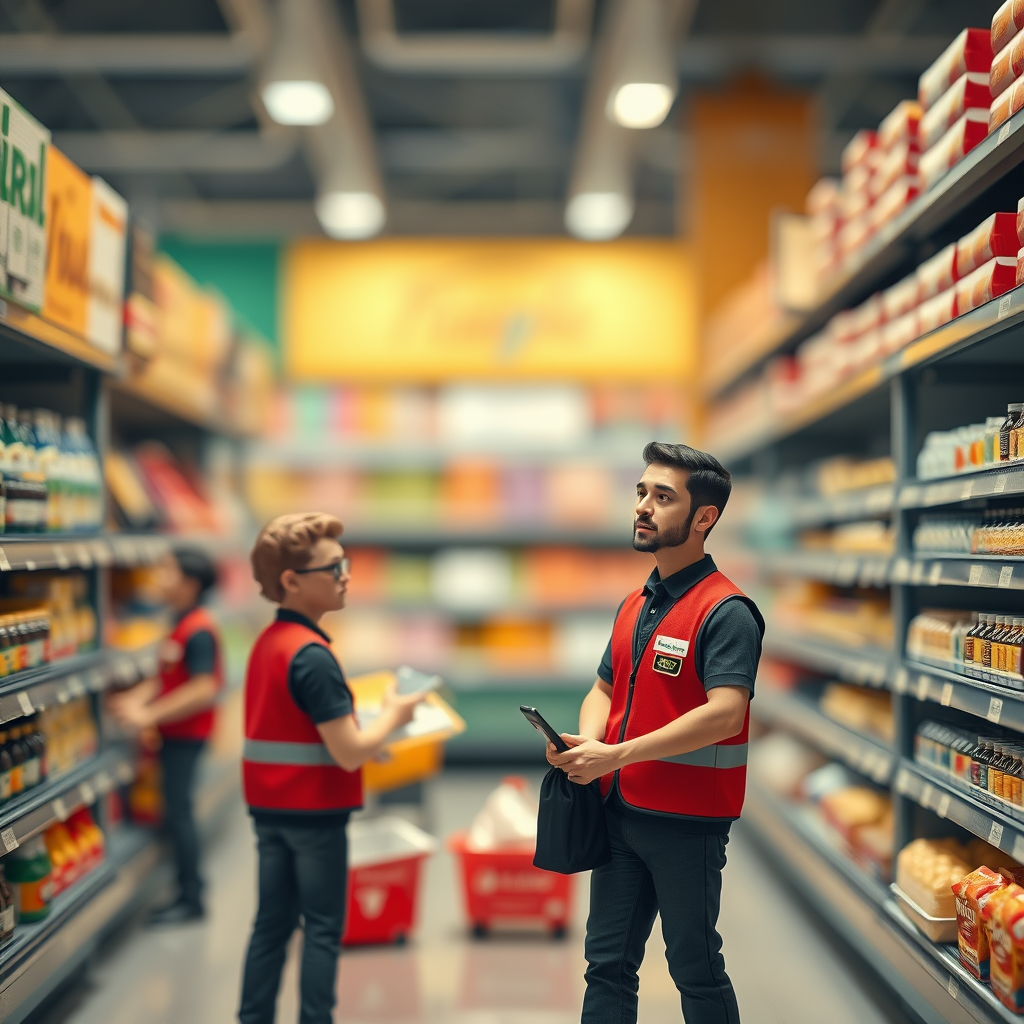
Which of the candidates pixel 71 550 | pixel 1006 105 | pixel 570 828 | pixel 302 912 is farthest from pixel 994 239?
pixel 71 550

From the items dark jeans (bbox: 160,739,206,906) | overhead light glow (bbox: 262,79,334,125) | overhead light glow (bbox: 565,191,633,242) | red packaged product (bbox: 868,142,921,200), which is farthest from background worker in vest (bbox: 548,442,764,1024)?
overhead light glow (bbox: 565,191,633,242)

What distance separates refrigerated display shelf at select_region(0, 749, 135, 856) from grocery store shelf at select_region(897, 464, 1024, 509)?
2725 mm

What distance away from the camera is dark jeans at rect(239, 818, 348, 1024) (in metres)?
2.70

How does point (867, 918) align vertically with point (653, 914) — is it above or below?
below

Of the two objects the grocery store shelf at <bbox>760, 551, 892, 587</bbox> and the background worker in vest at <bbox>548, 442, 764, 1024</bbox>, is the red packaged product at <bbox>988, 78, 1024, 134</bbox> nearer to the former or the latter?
the background worker in vest at <bbox>548, 442, 764, 1024</bbox>

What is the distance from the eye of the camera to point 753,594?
6.07m

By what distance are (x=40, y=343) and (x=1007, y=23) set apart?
9.27 ft

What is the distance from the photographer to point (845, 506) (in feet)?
13.5

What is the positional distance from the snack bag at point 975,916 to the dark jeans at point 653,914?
642 mm

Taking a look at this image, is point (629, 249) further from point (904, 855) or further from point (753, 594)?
point (904, 855)

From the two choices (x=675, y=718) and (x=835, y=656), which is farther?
(x=835, y=656)

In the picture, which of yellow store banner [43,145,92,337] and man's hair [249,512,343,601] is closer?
man's hair [249,512,343,601]

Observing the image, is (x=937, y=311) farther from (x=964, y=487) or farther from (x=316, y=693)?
(x=316, y=693)

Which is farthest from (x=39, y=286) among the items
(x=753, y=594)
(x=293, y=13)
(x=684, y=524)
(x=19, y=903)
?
(x=753, y=594)
